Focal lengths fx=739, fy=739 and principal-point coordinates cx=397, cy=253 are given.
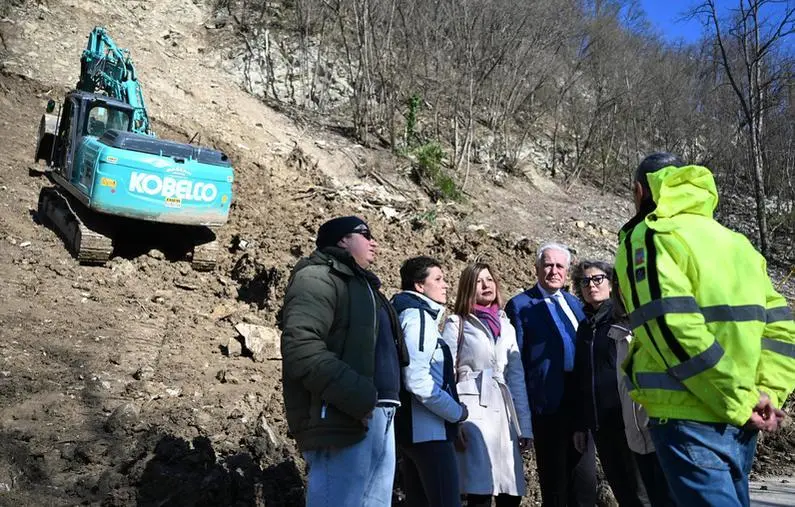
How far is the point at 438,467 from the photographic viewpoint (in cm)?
354

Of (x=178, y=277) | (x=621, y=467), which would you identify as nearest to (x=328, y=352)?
(x=621, y=467)

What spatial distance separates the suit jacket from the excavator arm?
8.27m

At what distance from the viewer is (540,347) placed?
4.25 m

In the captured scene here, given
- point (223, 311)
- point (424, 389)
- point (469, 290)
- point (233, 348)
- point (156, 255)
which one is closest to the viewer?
point (424, 389)

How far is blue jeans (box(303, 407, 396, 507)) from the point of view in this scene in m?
2.95

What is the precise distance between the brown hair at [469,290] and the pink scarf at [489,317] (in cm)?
5

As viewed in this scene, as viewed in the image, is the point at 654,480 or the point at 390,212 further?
the point at 390,212

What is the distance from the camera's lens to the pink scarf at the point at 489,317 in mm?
4176

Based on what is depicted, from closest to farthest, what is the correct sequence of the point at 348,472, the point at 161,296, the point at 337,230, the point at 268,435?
1. the point at 348,472
2. the point at 337,230
3. the point at 268,435
4. the point at 161,296

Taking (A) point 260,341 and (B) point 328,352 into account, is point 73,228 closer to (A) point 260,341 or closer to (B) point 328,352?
(A) point 260,341

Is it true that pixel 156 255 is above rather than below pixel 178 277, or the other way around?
above

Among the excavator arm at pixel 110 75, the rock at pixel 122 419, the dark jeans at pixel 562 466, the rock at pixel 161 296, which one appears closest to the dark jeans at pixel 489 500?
the dark jeans at pixel 562 466

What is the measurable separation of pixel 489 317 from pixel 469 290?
19 centimetres

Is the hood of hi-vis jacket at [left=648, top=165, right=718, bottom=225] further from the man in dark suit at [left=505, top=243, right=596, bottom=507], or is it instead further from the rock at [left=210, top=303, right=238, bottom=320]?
the rock at [left=210, top=303, right=238, bottom=320]
